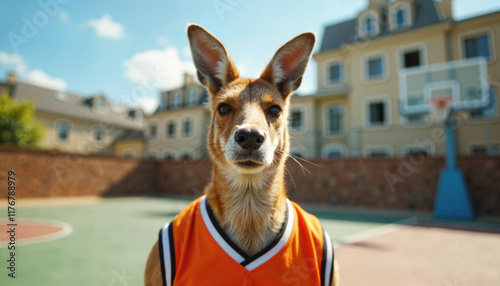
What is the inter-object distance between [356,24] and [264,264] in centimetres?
2591

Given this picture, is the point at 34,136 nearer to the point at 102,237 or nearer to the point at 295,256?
the point at 102,237

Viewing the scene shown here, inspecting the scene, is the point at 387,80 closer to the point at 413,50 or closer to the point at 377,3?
the point at 413,50

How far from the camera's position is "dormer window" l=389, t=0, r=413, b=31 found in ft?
66.5

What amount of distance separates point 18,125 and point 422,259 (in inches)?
1310

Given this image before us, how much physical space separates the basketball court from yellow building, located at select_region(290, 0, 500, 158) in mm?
10271

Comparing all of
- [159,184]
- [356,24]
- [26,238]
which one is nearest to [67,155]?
[159,184]

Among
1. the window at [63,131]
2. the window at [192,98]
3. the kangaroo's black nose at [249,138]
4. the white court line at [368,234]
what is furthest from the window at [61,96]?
the kangaroo's black nose at [249,138]

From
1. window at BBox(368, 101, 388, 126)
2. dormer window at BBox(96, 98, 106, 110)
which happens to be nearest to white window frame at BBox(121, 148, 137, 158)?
dormer window at BBox(96, 98, 106, 110)

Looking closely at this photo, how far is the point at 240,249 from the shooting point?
1.95 metres

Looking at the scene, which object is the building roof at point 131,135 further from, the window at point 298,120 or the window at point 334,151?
the window at point 334,151

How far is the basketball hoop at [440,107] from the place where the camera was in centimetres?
1256

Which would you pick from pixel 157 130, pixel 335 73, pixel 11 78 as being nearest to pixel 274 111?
pixel 335 73

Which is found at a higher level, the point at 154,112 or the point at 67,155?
the point at 154,112

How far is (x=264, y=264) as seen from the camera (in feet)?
6.12
